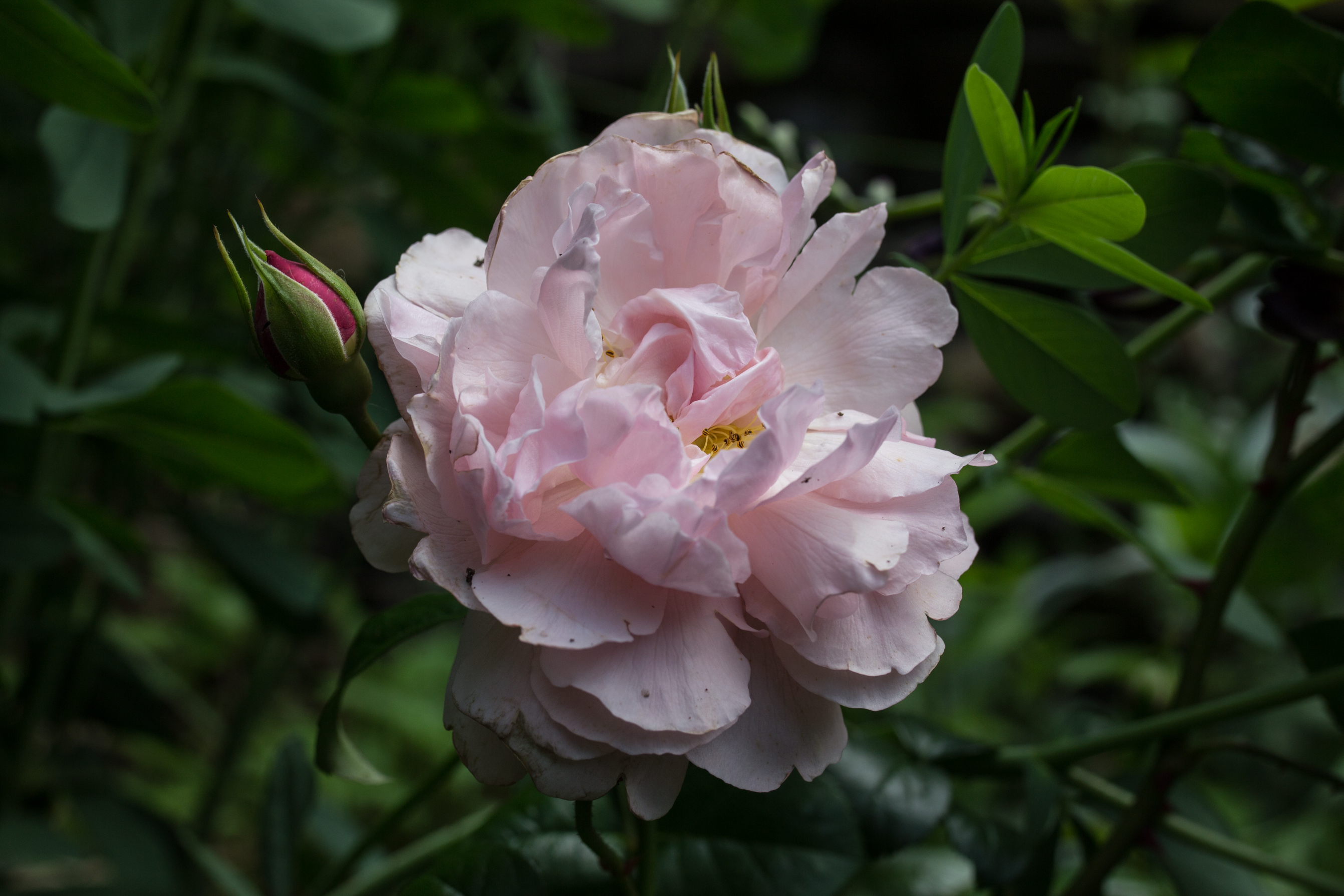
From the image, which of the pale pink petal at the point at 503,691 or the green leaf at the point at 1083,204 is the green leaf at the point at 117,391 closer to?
the pale pink petal at the point at 503,691

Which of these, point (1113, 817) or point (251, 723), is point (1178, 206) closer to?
point (1113, 817)

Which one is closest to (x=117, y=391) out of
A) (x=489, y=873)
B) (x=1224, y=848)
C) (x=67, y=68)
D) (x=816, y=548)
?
(x=67, y=68)

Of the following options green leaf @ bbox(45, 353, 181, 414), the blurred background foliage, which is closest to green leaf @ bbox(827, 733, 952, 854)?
the blurred background foliage

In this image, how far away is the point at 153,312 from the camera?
2.59 ft

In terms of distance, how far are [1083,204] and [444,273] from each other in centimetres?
28

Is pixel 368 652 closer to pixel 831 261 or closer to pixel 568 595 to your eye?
pixel 568 595

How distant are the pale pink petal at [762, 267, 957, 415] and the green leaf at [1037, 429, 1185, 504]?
26cm

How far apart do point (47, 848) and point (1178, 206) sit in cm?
93

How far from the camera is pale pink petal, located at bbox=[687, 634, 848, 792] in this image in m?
0.33

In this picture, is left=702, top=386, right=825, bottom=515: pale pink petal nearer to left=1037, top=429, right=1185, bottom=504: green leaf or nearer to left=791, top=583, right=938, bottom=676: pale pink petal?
left=791, top=583, right=938, bottom=676: pale pink petal

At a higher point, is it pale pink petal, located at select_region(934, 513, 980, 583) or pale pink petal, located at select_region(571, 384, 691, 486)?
pale pink petal, located at select_region(571, 384, 691, 486)

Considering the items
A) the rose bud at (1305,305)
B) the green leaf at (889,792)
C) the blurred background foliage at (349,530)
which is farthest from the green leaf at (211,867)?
the rose bud at (1305,305)

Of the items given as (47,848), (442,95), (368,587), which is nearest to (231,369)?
(442,95)

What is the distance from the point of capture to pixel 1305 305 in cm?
54
